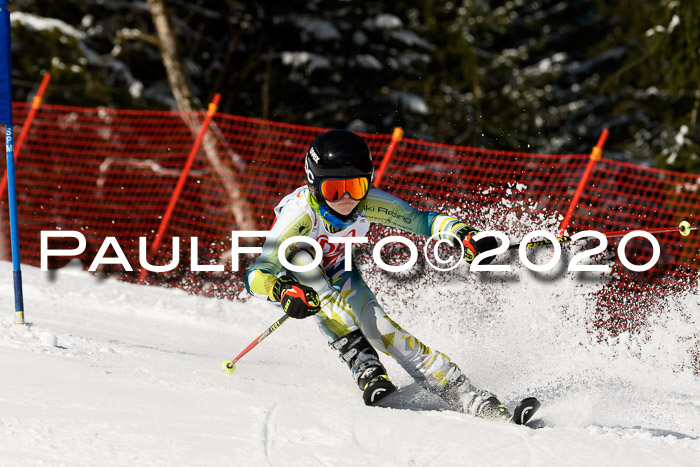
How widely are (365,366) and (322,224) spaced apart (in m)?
0.79

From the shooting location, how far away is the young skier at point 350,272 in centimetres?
425

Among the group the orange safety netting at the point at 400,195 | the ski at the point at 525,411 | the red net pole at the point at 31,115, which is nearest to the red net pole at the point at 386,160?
the orange safety netting at the point at 400,195

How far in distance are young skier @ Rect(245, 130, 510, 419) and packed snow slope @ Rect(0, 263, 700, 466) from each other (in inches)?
7.8

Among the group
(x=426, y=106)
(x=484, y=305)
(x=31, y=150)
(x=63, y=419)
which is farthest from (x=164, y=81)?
(x=63, y=419)

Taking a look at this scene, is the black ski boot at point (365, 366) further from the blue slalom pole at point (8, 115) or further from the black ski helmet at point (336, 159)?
the blue slalom pole at point (8, 115)

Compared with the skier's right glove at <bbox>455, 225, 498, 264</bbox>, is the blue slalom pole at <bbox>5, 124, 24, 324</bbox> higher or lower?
lower

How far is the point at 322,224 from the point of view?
4508 millimetres

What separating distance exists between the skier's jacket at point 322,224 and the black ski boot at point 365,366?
46 cm

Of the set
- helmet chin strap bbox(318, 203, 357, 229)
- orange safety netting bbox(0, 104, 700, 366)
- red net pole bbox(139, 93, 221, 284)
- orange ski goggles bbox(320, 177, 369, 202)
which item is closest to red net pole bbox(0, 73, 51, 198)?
orange safety netting bbox(0, 104, 700, 366)

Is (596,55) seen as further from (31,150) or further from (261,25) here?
(31,150)

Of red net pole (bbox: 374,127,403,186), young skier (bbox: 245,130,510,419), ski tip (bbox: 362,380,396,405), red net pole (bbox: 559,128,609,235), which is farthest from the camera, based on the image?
red net pole (bbox: 374,127,403,186)

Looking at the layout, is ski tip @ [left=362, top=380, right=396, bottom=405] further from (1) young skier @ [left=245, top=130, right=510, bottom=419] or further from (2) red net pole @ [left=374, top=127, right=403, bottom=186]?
(2) red net pole @ [left=374, top=127, right=403, bottom=186]

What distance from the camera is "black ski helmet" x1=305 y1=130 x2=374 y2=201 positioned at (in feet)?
14.0

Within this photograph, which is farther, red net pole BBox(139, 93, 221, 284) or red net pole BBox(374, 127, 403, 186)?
red net pole BBox(139, 93, 221, 284)
